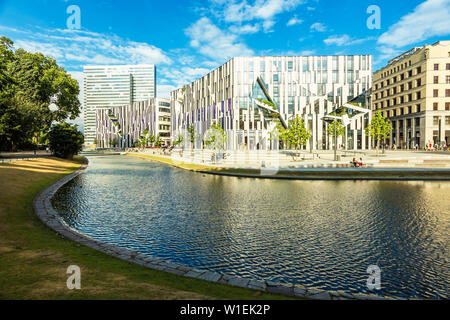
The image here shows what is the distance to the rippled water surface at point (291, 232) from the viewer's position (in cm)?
679

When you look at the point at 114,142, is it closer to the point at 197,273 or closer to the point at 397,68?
the point at 397,68

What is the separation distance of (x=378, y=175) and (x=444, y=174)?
6118 millimetres

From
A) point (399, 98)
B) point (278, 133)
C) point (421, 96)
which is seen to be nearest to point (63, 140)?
point (278, 133)

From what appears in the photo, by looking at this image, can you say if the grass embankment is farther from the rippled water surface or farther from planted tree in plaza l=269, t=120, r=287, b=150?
planted tree in plaza l=269, t=120, r=287, b=150

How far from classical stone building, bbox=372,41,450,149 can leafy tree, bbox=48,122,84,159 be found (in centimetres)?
8160

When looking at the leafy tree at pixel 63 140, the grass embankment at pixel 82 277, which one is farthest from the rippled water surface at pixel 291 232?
the leafy tree at pixel 63 140

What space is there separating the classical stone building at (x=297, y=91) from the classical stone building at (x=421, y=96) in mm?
15493

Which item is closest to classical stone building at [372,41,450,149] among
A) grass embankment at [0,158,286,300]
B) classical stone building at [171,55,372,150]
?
classical stone building at [171,55,372,150]

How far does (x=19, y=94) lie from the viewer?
44.8m

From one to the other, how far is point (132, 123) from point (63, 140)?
4204 inches

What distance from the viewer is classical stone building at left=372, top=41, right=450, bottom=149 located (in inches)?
2825

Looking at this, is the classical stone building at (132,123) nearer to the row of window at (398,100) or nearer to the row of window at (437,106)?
the row of window at (398,100)

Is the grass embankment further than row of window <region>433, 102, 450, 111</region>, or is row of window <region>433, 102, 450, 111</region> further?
row of window <region>433, 102, 450, 111</region>
